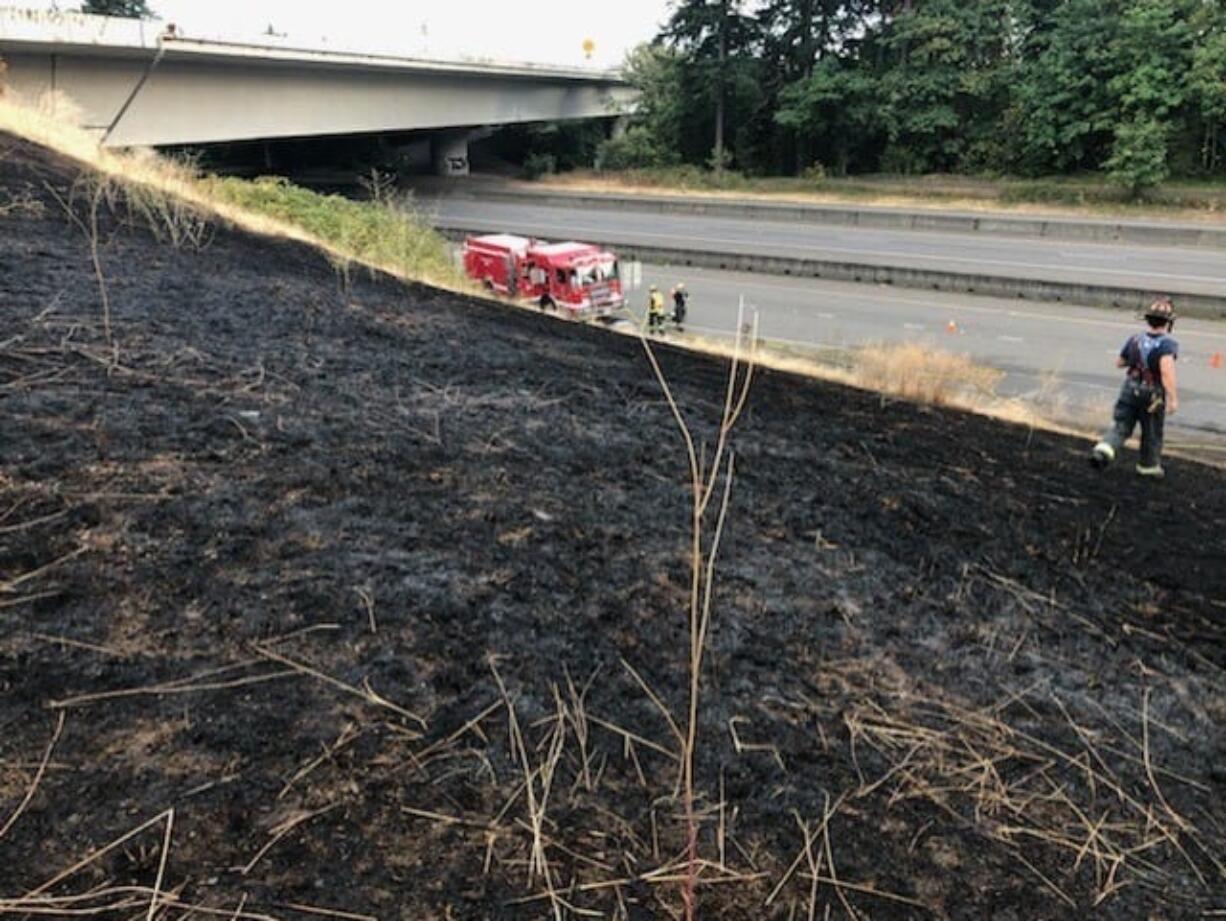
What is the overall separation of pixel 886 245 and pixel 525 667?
30.0 metres

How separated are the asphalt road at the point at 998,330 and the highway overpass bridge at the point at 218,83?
544 inches

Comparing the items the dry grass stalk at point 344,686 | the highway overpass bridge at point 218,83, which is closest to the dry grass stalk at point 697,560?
the dry grass stalk at point 344,686

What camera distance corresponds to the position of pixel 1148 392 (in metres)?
7.54

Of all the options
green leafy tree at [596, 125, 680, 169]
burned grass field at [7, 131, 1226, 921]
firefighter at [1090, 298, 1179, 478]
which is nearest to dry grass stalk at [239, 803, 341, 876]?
burned grass field at [7, 131, 1226, 921]

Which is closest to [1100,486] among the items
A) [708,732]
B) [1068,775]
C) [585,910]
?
[1068,775]

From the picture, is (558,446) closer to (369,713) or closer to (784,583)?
(784,583)

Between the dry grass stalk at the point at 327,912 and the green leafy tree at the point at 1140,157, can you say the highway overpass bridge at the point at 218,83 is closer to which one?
the dry grass stalk at the point at 327,912

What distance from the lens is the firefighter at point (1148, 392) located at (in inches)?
292

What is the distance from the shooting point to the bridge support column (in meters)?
51.6

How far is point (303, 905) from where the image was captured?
2158 millimetres

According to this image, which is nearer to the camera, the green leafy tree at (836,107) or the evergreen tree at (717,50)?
the green leafy tree at (836,107)

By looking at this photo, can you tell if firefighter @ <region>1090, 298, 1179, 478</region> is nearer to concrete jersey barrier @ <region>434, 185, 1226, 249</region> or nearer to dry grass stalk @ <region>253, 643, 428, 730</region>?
dry grass stalk @ <region>253, 643, 428, 730</region>

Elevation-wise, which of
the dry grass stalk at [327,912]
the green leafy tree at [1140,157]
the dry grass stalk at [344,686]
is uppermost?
the green leafy tree at [1140,157]

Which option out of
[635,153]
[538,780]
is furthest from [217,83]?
[635,153]
